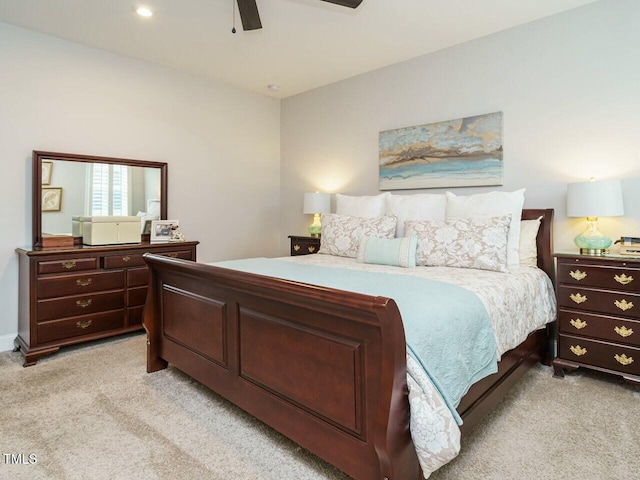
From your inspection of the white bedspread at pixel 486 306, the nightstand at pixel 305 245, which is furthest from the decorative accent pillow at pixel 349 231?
the nightstand at pixel 305 245

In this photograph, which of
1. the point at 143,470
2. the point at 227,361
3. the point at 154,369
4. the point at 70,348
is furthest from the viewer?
the point at 70,348

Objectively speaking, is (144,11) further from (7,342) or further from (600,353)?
(600,353)

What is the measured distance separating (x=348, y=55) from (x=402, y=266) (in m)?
2.17

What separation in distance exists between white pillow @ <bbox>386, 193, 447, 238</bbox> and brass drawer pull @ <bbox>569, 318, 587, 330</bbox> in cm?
117

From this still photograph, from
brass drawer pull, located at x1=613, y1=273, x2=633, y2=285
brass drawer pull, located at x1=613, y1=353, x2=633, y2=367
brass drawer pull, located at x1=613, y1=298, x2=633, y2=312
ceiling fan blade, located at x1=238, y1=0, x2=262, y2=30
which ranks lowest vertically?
brass drawer pull, located at x1=613, y1=353, x2=633, y2=367

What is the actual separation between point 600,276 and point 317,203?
8.72ft

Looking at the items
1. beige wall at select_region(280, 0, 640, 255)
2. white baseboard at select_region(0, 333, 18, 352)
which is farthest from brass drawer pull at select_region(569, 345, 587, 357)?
white baseboard at select_region(0, 333, 18, 352)

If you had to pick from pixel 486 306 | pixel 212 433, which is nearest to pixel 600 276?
pixel 486 306

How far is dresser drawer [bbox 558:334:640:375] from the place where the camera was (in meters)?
2.28

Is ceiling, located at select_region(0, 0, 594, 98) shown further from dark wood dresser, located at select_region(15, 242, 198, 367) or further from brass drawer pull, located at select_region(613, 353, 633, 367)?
brass drawer pull, located at select_region(613, 353, 633, 367)

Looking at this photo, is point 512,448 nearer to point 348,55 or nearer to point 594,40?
point 594,40

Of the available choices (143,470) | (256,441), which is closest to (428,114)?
(256,441)

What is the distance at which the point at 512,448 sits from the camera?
1.73 meters

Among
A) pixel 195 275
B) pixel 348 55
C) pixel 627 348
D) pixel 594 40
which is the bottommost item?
pixel 627 348
